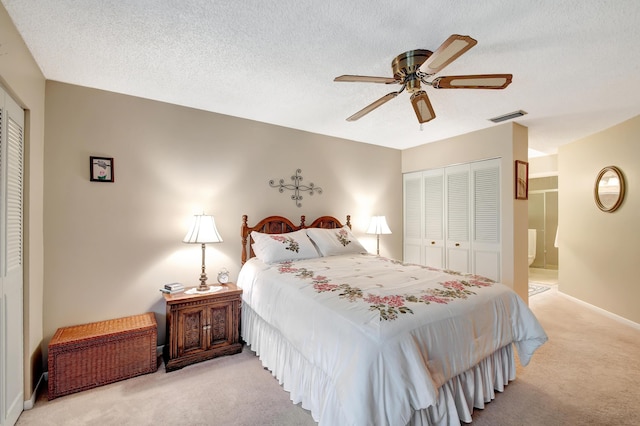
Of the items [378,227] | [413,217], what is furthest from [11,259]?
[413,217]

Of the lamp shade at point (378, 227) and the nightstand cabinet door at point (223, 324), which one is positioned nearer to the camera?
the nightstand cabinet door at point (223, 324)

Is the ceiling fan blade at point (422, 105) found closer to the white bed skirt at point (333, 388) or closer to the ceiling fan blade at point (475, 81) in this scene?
the ceiling fan blade at point (475, 81)

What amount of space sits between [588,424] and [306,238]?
8.68 ft

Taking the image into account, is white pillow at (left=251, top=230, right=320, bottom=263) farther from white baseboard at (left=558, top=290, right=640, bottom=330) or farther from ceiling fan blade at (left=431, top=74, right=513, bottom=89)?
white baseboard at (left=558, top=290, right=640, bottom=330)

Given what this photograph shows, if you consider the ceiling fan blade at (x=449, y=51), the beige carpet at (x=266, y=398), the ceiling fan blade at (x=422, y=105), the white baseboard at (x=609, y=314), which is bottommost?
the beige carpet at (x=266, y=398)

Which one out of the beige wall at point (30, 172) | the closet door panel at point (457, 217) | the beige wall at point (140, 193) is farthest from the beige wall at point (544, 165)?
the beige wall at point (30, 172)

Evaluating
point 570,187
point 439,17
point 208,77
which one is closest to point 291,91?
point 208,77

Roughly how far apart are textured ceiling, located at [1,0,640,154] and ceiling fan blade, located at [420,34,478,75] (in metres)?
0.25

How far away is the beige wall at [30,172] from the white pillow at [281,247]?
1756 millimetres

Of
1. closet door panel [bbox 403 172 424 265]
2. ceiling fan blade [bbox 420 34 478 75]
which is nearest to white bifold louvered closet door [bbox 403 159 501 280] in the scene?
closet door panel [bbox 403 172 424 265]

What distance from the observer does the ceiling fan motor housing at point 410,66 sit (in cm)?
191

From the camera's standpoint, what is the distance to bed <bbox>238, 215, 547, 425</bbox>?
54.1 inches

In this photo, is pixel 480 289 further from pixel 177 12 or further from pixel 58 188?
pixel 58 188

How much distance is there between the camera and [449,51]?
147cm
